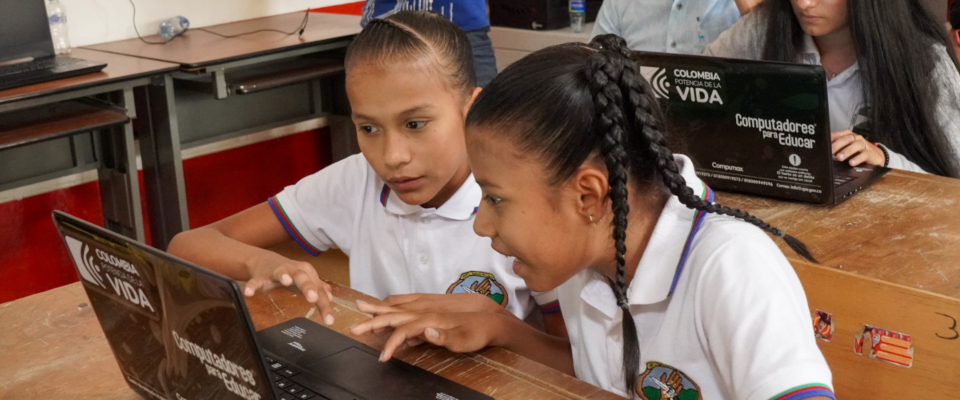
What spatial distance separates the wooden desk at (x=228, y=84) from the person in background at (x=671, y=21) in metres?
0.87

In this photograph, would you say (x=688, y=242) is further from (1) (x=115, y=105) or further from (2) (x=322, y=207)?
(1) (x=115, y=105)

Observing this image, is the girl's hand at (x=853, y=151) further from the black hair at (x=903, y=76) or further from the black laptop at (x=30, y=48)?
the black laptop at (x=30, y=48)

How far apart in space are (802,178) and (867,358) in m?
0.30

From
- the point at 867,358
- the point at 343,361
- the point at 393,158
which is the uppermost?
the point at 393,158

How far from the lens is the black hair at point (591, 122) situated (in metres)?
0.84

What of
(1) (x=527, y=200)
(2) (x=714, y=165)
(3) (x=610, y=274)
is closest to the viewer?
(1) (x=527, y=200)

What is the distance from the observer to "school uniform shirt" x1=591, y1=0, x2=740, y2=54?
7.75ft

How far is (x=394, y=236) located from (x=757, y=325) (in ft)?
2.39

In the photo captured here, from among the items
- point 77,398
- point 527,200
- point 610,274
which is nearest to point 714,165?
point 610,274

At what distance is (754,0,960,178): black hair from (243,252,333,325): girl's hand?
115cm

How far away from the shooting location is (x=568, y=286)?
3.66 ft

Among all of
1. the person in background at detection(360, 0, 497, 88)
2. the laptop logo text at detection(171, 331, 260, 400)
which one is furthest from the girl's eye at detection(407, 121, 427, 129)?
the person in background at detection(360, 0, 497, 88)

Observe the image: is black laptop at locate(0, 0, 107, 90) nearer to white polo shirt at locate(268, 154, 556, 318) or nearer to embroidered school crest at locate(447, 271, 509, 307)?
white polo shirt at locate(268, 154, 556, 318)

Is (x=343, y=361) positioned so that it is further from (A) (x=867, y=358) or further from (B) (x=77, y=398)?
(A) (x=867, y=358)
